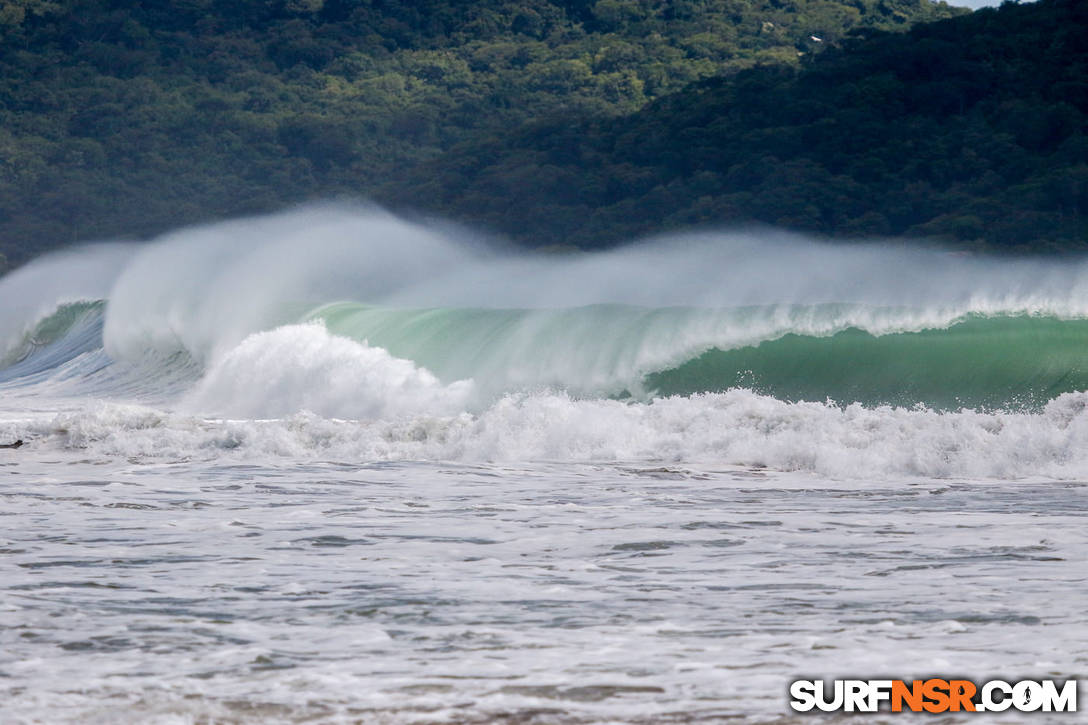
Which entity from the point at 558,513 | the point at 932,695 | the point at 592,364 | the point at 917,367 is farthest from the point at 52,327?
the point at 932,695

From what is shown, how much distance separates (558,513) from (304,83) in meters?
93.2

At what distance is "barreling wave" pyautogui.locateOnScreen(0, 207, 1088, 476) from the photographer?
12.5 m

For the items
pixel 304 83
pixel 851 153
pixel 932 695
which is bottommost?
pixel 932 695

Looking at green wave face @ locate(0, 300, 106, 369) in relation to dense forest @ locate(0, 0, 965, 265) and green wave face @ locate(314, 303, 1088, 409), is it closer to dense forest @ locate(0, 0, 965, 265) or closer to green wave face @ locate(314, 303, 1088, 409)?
green wave face @ locate(314, 303, 1088, 409)

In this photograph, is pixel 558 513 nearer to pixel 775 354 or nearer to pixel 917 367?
pixel 917 367

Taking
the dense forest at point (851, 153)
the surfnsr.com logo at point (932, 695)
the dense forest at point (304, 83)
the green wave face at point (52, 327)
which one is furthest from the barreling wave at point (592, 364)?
the dense forest at point (304, 83)

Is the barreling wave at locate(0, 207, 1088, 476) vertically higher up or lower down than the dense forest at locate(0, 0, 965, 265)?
lower down

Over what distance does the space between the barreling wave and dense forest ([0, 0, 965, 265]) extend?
157 feet

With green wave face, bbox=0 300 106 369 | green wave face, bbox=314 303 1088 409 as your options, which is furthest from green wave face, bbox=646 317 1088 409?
green wave face, bbox=0 300 106 369

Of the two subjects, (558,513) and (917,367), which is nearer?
(558,513)

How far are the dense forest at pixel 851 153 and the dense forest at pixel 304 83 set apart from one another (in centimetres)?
204

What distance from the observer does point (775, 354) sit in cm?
1669

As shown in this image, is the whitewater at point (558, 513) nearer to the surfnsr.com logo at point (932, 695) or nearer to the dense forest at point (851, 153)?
the surfnsr.com logo at point (932, 695)

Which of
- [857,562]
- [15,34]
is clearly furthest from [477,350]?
[15,34]
